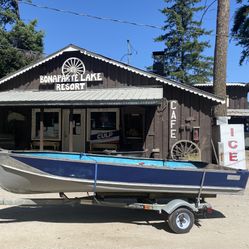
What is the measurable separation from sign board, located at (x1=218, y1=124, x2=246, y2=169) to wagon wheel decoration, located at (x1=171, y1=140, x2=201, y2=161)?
13.8 feet

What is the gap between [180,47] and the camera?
129ft

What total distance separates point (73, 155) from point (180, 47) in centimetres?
3279

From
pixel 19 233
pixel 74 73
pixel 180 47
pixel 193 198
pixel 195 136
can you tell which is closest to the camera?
pixel 19 233

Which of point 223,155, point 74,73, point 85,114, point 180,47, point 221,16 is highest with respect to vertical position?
point 180,47

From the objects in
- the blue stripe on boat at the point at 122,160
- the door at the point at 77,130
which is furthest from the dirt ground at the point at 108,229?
the door at the point at 77,130

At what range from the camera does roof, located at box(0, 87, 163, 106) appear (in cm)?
1377

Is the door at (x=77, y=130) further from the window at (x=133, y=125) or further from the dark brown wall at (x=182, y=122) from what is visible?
the dark brown wall at (x=182, y=122)

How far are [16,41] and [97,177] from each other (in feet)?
75.9

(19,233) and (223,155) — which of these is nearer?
(19,233)

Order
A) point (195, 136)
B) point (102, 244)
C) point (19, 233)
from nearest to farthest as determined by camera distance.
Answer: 1. point (102, 244)
2. point (19, 233)
3. point (195, 136)

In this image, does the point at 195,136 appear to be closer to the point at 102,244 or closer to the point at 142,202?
the point at 142,202

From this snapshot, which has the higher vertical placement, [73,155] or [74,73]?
[74,73]

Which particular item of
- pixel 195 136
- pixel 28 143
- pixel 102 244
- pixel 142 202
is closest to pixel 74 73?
pixel 28 143

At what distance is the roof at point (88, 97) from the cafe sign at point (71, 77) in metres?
0.44
